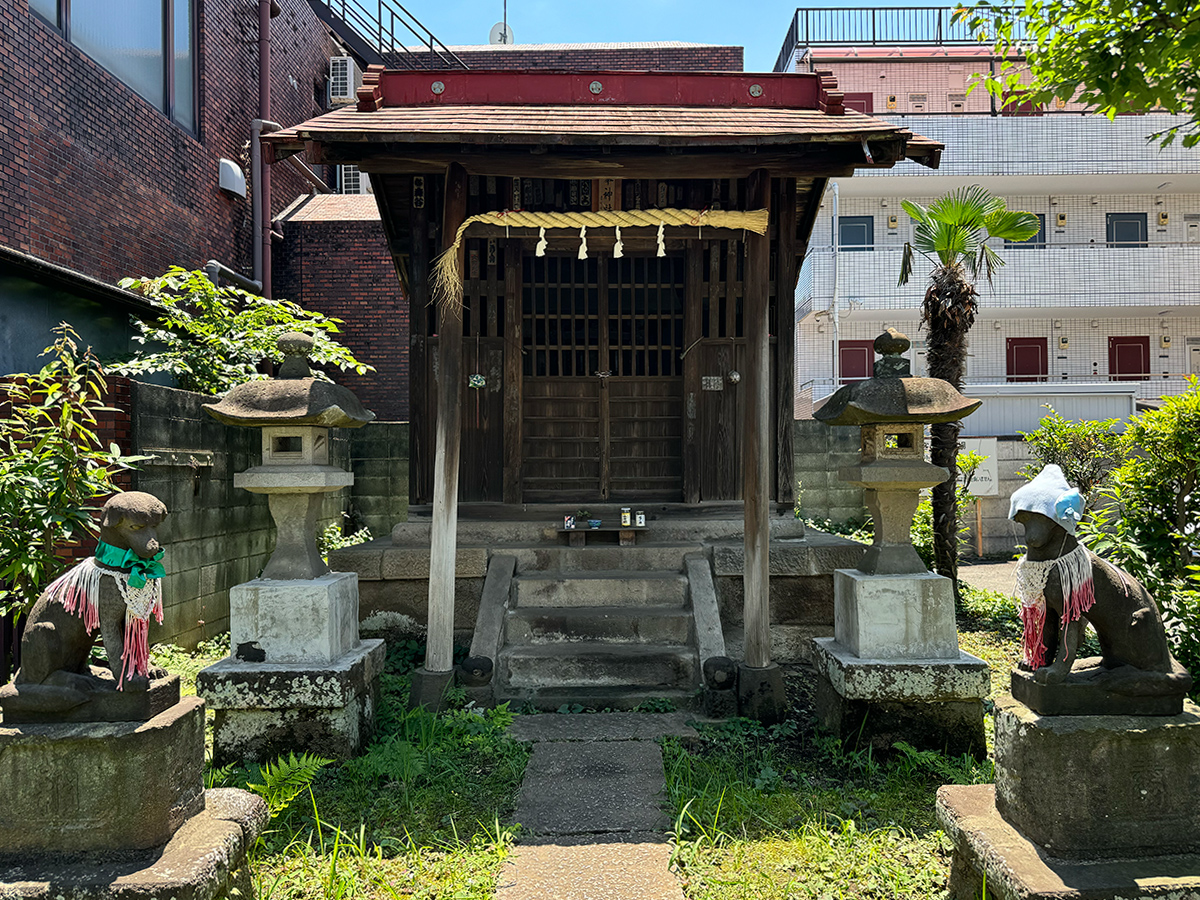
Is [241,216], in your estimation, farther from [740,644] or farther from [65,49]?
[740,644]

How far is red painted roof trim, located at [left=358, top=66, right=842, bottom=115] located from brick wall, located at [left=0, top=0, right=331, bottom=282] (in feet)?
14.0

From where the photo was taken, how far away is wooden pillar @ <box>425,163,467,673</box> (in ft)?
17.6

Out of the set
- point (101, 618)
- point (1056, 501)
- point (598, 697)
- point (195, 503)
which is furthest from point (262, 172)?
point (1056, 501)

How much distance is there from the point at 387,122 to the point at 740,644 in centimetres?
508

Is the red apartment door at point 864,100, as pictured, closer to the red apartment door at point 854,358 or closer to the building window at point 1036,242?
the building window at point 1036,242

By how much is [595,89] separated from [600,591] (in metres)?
4.39

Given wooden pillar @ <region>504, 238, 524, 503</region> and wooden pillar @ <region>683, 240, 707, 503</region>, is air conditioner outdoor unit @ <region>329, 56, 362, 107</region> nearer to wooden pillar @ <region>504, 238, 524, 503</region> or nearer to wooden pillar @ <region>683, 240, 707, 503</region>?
wooden pillar @ <region>504, 238, 524, 503</region>

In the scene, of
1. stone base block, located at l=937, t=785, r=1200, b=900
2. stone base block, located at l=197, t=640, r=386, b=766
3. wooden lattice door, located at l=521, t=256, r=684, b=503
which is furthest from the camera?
wooden lattice door, located at l=521, t=256, r=684, b=503

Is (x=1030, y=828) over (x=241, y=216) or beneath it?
beneath

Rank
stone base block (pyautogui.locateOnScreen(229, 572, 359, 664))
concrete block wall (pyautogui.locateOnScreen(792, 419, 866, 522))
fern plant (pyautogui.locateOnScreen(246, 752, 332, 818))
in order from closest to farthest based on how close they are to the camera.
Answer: fern plant (pyautogui.locateOnScreen(246, 752, 332, 818)) → stone base block (pyautogui.locateOnScreen(229, 572, 359, 664)) → concrete block wall (pyautogui.locateOnScreen(792, 419, 866, 522))

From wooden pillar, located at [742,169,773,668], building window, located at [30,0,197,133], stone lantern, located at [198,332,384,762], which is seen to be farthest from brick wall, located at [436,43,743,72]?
stone lantern, located at [198,332,384,762]

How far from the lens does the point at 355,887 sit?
10.9 ft

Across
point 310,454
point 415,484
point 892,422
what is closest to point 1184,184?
point 892,422

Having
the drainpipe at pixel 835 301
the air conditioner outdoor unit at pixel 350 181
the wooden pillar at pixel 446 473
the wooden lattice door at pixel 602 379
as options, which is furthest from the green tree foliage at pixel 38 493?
the drainpipe at pixel 835 301
